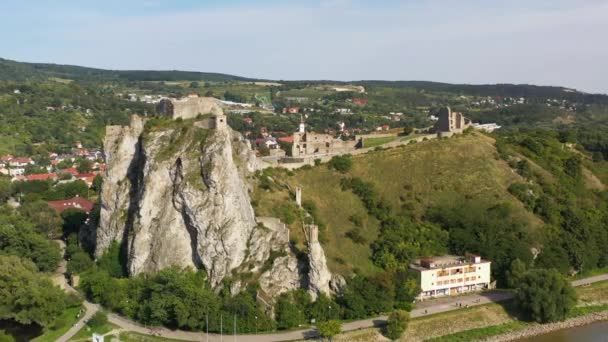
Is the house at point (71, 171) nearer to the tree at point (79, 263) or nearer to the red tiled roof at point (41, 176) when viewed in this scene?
the red tiled roof at point (41, 176)

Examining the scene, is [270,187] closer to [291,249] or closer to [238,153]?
[238,153]

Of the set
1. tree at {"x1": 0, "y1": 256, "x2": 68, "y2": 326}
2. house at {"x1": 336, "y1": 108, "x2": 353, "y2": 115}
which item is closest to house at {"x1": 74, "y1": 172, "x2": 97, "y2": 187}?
tree at {"x1": 0, "y1": 256, "x2": 68, "y2": 326}

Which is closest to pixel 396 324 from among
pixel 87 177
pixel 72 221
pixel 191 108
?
pixel 191 108

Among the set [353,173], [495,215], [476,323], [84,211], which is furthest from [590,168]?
[84,211]

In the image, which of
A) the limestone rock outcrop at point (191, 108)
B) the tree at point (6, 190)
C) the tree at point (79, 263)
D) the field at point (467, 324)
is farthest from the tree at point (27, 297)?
the tree at point (6, 190)

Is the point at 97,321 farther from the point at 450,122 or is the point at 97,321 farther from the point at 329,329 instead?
the point at 450,122

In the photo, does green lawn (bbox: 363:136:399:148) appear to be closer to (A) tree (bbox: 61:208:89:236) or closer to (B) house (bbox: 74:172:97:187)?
(A) tree (bbox: 61:208:89:236)

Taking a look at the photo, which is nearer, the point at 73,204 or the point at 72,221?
the point at 72,221
